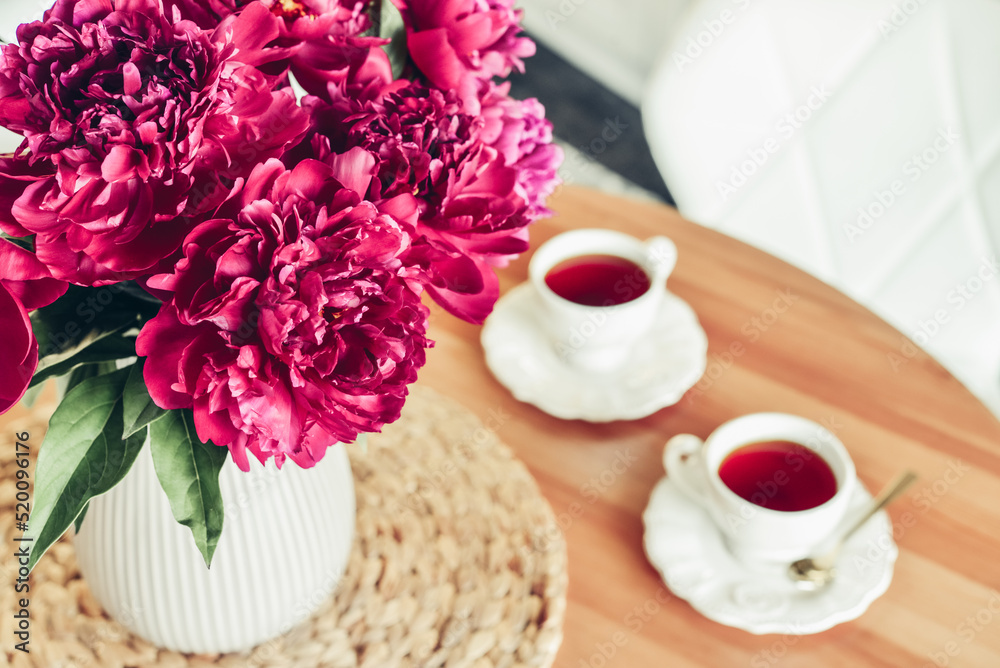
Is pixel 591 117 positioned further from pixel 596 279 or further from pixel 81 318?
pixel 81 318

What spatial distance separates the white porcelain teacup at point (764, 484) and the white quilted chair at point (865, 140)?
1.70 ft

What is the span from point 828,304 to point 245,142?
0.69m

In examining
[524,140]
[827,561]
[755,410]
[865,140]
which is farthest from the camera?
[865,140]

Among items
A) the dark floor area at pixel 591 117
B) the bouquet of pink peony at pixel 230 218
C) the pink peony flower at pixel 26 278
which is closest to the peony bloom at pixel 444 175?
the bouquet of pink peony at pixel 230 218

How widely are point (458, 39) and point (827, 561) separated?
464 millimetres

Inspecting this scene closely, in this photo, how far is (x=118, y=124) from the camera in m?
0.30

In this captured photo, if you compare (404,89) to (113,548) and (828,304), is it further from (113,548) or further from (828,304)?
(828,304)

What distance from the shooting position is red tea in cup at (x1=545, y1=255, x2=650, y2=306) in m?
0.80

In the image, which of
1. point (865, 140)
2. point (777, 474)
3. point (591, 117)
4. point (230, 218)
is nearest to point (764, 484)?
point (777, 474)

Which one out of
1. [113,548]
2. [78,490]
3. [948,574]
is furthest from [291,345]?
[948,574]

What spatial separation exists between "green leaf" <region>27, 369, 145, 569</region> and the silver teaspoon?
0.47 meters

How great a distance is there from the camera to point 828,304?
34.1 inches

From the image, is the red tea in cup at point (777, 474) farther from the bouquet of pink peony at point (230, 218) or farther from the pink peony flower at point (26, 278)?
the pink peony flower at point (26, 278)

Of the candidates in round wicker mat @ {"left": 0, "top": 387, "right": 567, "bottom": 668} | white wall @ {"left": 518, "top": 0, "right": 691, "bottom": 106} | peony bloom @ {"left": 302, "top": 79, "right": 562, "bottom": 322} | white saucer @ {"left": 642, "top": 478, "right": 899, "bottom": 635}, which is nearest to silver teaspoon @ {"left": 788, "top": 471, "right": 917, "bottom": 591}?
white saucer @ {"left": 642, "top": 478, "right": 899, "bottom": 635}
